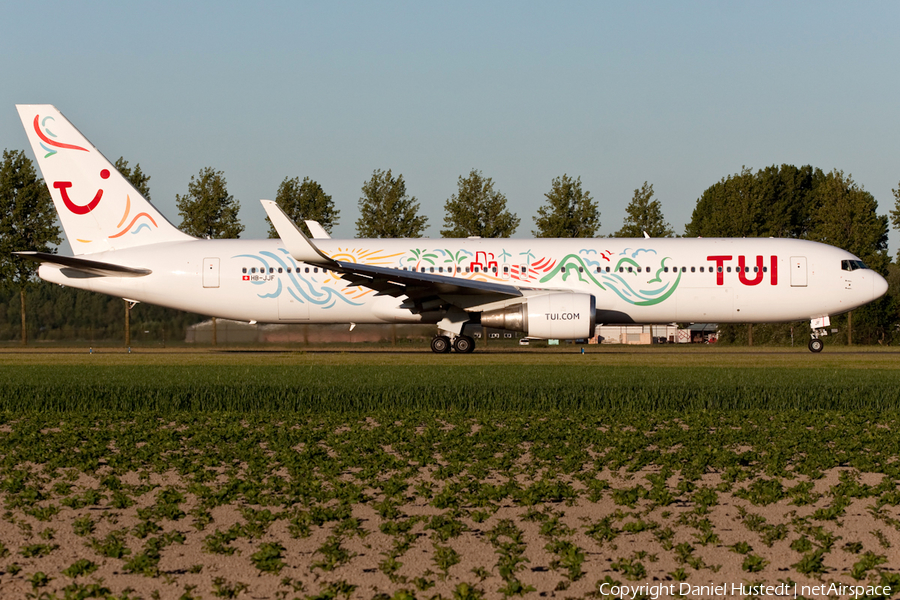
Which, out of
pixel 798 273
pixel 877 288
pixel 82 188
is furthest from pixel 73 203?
pixel 877 288

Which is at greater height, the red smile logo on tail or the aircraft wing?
the red smile logo on tail

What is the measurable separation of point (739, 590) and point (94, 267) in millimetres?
24850

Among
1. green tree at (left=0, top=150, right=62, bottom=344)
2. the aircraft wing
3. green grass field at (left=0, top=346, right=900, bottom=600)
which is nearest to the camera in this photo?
green grass field at (left=0, top=346, right=900, bottom=600)

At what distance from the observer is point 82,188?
27609 mm

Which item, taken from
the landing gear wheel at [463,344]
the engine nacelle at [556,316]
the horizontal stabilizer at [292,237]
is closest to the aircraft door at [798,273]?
the engine nacelle at [556,316]

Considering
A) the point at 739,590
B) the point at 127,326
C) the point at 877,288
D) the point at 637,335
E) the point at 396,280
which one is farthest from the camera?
the point at 637,335

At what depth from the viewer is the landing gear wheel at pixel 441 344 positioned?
2739 cm

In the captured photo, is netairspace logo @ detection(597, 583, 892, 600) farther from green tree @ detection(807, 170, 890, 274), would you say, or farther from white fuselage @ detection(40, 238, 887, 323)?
green tree @ detection(807, 170, 890, 274)

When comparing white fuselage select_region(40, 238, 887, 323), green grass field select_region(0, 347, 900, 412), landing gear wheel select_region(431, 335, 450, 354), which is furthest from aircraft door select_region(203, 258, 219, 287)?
green grass field select_region(0, 347, 900, 412)

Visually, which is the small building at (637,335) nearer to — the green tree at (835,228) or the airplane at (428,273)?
Answer: the green tree at (835,228)

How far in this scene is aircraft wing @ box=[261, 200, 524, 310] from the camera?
76.0 feet

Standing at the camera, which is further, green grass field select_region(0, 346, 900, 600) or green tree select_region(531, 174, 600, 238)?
green tree select_region(531, 174, 600, 238)

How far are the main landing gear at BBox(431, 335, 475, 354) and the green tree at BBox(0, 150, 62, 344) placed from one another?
22.3 metres

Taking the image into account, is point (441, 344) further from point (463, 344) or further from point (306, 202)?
point (306, 202)
